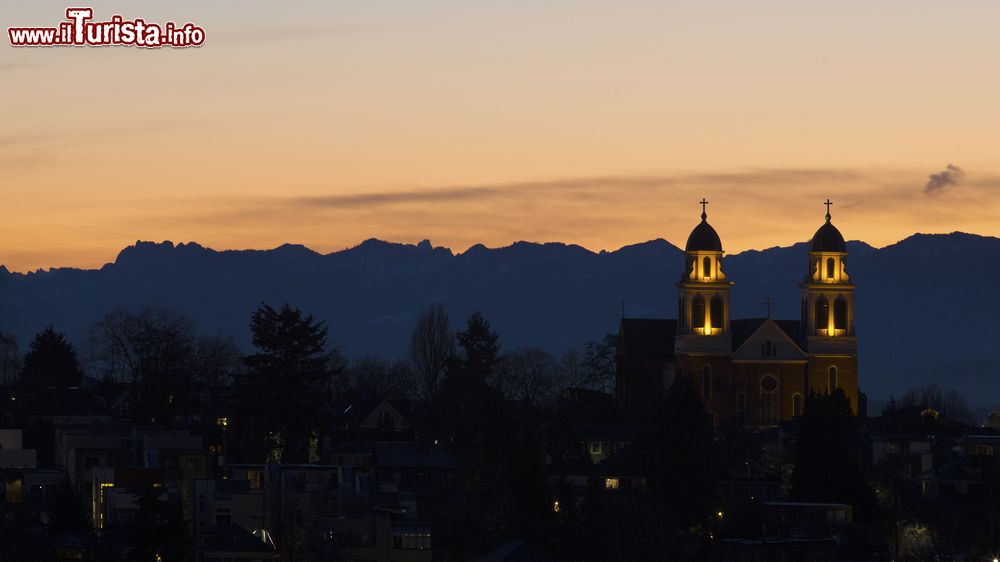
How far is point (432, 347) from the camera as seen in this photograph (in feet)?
493

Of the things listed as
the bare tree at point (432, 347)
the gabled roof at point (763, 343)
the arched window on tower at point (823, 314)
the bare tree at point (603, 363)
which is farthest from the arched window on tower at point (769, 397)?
the bare tree at point (432, 347)

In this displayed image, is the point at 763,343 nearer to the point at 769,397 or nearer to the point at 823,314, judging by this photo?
the point at 769,397

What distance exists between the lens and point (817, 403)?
99.1 meters

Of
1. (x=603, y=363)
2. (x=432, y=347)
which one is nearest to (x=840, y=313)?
(x=603, y=363)

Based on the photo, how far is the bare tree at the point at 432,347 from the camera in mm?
144625

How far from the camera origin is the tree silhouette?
13975 centimetres

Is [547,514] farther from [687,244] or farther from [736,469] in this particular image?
[687,244]

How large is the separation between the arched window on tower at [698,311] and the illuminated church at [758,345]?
6 cm

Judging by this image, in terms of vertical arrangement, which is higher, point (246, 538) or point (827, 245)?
point (827, 245)

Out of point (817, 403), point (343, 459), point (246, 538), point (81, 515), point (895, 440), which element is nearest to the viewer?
point (246, 538)

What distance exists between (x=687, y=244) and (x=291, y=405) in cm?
4851

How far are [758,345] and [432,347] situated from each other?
21.1 meters

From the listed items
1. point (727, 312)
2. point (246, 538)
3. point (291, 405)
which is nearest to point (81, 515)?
point (246, 538)

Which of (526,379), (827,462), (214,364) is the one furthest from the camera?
(526,379)
